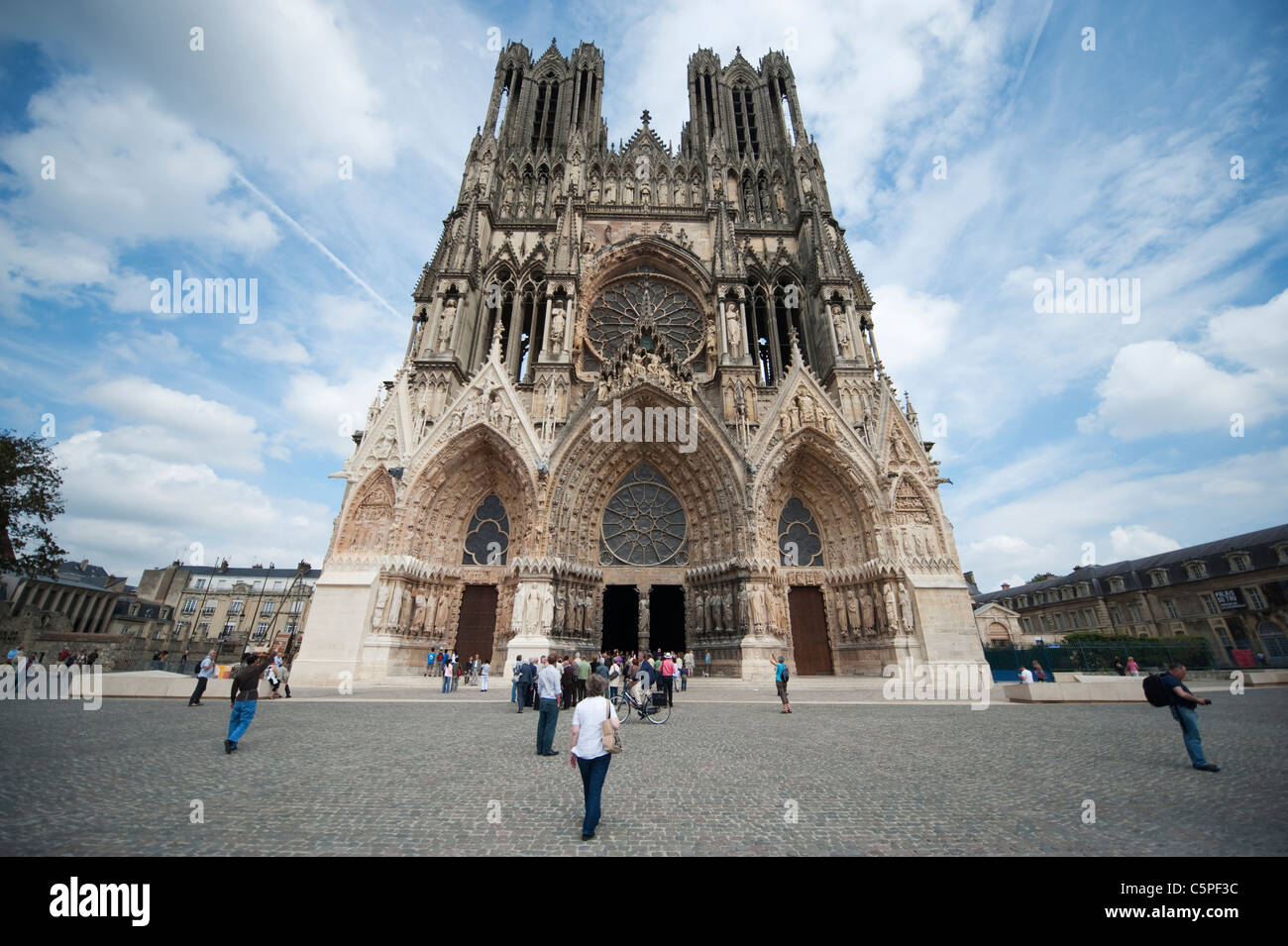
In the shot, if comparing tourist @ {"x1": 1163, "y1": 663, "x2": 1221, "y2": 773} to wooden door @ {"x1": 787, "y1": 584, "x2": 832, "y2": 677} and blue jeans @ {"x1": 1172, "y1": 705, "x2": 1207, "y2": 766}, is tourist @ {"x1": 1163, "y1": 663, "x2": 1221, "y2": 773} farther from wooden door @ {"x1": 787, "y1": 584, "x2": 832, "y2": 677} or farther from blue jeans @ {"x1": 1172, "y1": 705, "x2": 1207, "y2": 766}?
wooden door @ {"x1": 787, "y1": 584, "x2": 832, "y2": 677}

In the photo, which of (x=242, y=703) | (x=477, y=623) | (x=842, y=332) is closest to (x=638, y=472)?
(x=477, y=623)

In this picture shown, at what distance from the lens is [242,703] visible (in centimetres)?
643

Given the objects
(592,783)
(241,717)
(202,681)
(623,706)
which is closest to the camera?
(592,783)

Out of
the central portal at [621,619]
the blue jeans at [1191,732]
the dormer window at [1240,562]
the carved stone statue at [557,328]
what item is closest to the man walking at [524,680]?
the central portal at [621,619]

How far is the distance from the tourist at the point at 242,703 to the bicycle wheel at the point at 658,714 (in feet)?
20.9

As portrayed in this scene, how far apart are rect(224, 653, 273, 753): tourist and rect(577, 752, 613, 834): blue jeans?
514 centimetres

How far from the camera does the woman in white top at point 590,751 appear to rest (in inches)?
136

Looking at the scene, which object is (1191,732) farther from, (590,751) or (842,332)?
(842,332)

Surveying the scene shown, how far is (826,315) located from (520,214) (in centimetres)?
1635

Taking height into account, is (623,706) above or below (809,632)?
below

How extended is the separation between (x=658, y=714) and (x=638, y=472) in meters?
11.5

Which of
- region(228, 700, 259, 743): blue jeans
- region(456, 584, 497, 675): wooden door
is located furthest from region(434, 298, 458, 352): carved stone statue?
region(228, 700, 259, 743): blue jeans

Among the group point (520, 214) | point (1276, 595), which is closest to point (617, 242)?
point (520, 214)
